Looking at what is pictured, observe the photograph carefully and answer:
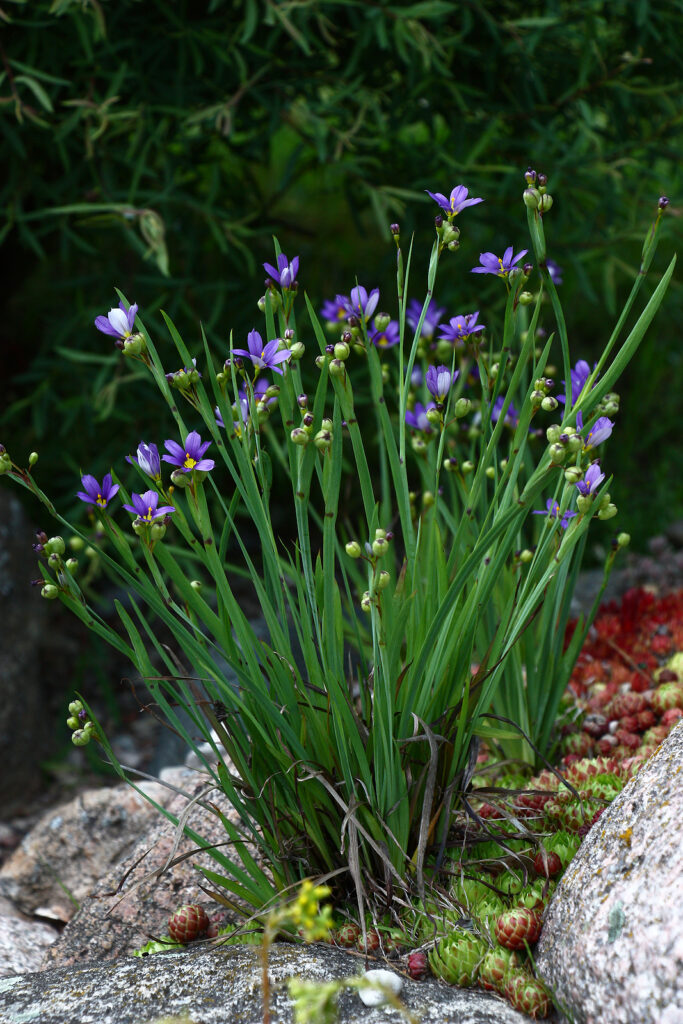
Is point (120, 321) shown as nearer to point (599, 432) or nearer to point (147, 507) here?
point (147, 507)

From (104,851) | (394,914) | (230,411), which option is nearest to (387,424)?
(230,411)

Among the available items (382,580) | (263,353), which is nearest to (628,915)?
(382,580)

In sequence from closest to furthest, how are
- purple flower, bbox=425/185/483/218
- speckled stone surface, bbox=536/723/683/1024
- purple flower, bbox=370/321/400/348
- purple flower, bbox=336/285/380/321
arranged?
speckled stone surface, bbox=536/723/683/1024 → purple flower, bbox=425/185/483/218 → purple flower, bbox=336/285/380/321 → purple flower, bbox=370/321/400/348

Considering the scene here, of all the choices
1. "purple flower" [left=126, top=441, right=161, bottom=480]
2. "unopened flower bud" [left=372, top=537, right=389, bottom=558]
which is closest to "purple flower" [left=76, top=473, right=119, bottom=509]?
"purple flower" [left=126, top=441, right=161, bottom=480]

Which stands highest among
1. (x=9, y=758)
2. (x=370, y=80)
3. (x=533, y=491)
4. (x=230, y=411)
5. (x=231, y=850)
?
(x=370, y=80)

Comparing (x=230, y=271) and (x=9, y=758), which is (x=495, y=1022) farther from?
(x=230, y=271)

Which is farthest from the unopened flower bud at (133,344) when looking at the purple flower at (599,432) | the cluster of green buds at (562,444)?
the purple flower at (599,432)

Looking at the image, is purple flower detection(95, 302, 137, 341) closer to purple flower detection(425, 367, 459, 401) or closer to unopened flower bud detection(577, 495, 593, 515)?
purple flower detection(425, 367, 459, 401)
